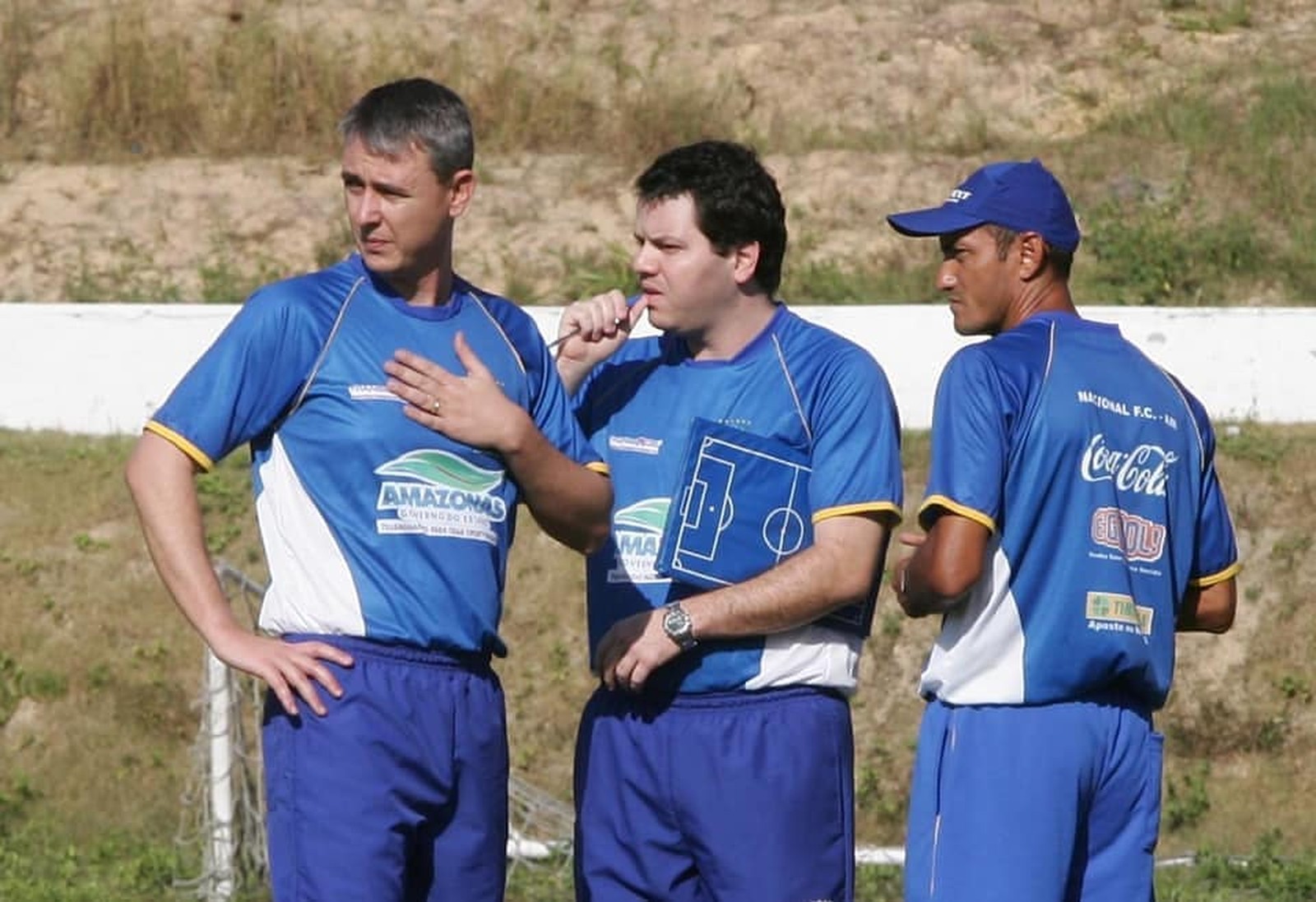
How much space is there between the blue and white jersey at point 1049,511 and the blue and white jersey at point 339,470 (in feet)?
3.46

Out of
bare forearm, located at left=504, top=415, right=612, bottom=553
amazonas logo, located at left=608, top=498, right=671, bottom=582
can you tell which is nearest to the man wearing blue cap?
amazonas logo, located at left=608, top=498, right=671, bottom=582

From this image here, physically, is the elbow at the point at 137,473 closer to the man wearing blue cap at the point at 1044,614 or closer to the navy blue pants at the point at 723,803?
the navy blue pants at the point at 723,803

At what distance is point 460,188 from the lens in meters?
4.66

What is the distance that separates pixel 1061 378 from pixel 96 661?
8.09 metres

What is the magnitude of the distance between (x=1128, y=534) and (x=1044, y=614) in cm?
28

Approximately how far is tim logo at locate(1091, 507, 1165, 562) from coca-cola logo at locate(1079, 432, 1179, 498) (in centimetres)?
6

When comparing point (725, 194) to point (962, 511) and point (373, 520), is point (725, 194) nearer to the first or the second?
point (962, 511)

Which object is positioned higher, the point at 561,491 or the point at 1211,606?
the point at 561,491

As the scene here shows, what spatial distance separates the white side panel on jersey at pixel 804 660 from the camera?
5.13 m

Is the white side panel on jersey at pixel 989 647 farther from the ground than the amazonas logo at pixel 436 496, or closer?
closer

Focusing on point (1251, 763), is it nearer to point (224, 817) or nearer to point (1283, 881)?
point (1283, 881)

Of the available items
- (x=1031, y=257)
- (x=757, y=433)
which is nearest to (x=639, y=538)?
(x=757, y=433)

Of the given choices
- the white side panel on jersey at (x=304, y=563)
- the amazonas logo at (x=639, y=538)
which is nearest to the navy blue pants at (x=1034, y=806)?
the amazonas logo at (x=639, y=538)

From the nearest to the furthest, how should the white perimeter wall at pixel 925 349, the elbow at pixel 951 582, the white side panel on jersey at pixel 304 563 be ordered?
1. the white side panel on jersey at pixel 304 563
2. the elbow at pixel 951 582
3. the white perimeter wall at pixel 925 349
